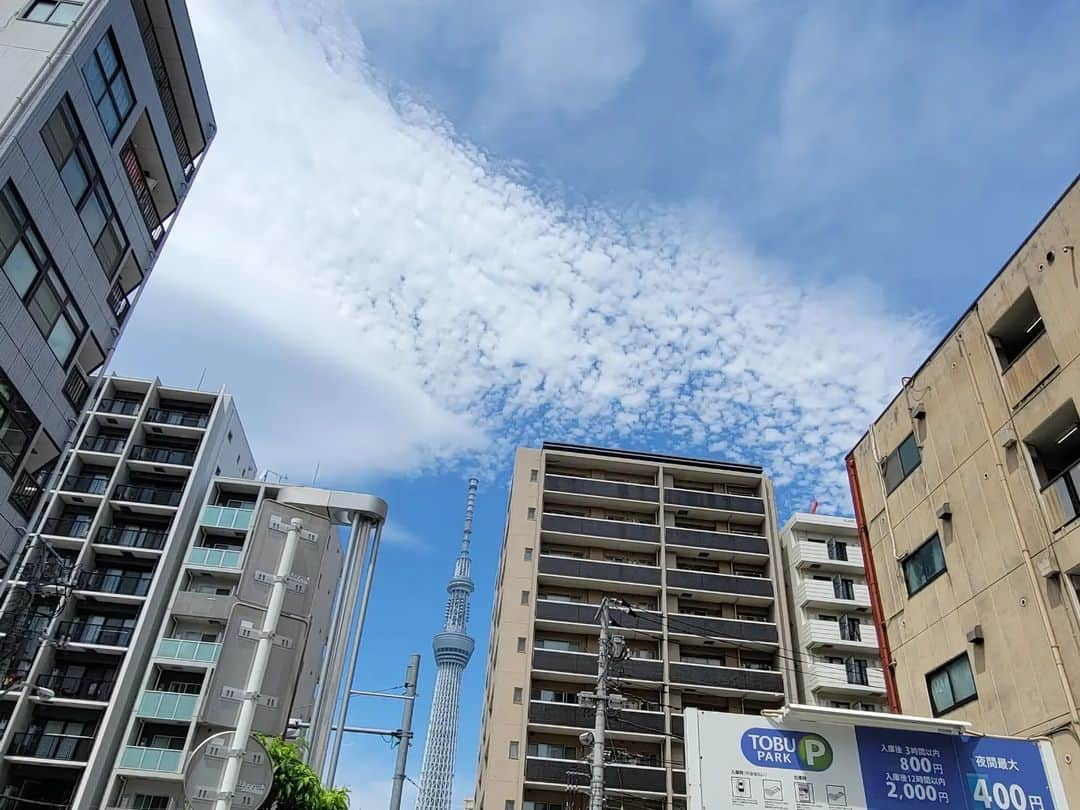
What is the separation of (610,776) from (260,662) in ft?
107

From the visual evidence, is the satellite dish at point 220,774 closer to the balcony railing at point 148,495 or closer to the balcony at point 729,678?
the balcony railing at point 148,495

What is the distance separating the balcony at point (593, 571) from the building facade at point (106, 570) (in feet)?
64.2

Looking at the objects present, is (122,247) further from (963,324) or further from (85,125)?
(963,324)

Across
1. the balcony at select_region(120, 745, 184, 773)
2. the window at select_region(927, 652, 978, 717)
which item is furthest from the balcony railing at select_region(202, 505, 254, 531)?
the window at select_region(927, 652, 978, 717)

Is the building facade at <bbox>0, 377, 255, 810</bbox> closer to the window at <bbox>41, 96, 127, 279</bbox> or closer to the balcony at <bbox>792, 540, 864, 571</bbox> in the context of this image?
the window at <bbox>41, 96, 127, 279</bbox>

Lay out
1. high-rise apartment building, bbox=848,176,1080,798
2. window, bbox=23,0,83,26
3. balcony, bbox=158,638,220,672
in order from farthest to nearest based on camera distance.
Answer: balcony, bbox=158,638,220,672, window, bbox=23,0,83,26, high-rise apartment building, bbox=848,176,1080,798

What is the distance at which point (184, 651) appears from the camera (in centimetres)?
3728

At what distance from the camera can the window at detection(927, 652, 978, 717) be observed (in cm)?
1604

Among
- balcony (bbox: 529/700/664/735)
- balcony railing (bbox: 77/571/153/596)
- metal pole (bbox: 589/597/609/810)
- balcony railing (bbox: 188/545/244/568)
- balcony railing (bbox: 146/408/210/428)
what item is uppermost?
balcony railing (bbox: 146/408/210/428)

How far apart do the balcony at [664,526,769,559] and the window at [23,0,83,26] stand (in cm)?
4026

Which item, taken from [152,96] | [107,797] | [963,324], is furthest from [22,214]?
[107,797]

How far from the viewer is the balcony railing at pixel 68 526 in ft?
127

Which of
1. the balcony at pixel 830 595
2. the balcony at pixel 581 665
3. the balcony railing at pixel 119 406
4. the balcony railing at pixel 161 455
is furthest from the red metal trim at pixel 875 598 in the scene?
the balcony railing at pixel 119 406

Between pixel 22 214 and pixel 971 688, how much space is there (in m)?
20.3
